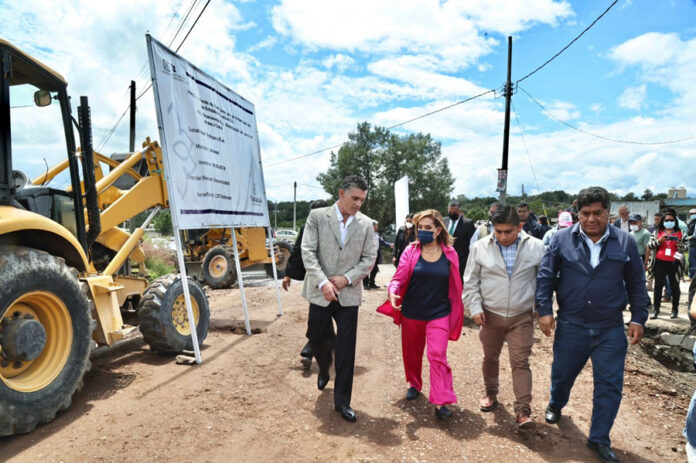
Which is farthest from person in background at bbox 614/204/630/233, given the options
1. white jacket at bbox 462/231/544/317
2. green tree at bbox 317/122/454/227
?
green tree at bbox 317/122/454/227

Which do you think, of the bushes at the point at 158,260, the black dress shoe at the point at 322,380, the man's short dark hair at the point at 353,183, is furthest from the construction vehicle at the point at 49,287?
the bushes at the point at 158,260

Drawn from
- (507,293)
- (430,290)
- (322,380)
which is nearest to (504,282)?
(507,293)

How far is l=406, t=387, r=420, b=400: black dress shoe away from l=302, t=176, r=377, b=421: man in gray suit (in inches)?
26.0

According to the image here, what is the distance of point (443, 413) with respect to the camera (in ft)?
12.3

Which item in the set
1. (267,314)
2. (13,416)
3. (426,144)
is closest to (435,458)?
(13,416)

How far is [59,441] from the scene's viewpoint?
310 centimetres

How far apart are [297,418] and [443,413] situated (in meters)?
1.24

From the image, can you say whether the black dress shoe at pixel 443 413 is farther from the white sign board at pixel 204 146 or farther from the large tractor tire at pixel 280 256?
the large tractor tire at pixel 280 256

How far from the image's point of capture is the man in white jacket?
376 centimetres

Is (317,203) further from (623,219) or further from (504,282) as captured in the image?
(623,219)

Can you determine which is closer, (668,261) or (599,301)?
(599,301)

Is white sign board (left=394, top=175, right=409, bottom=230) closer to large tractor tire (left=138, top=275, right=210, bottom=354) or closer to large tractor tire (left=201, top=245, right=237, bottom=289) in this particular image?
large tractor tire (left=201, top=245, right=237, bottom=289)

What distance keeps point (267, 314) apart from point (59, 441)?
491 cm

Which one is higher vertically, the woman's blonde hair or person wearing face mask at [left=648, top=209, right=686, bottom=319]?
the woman's blonde hair
